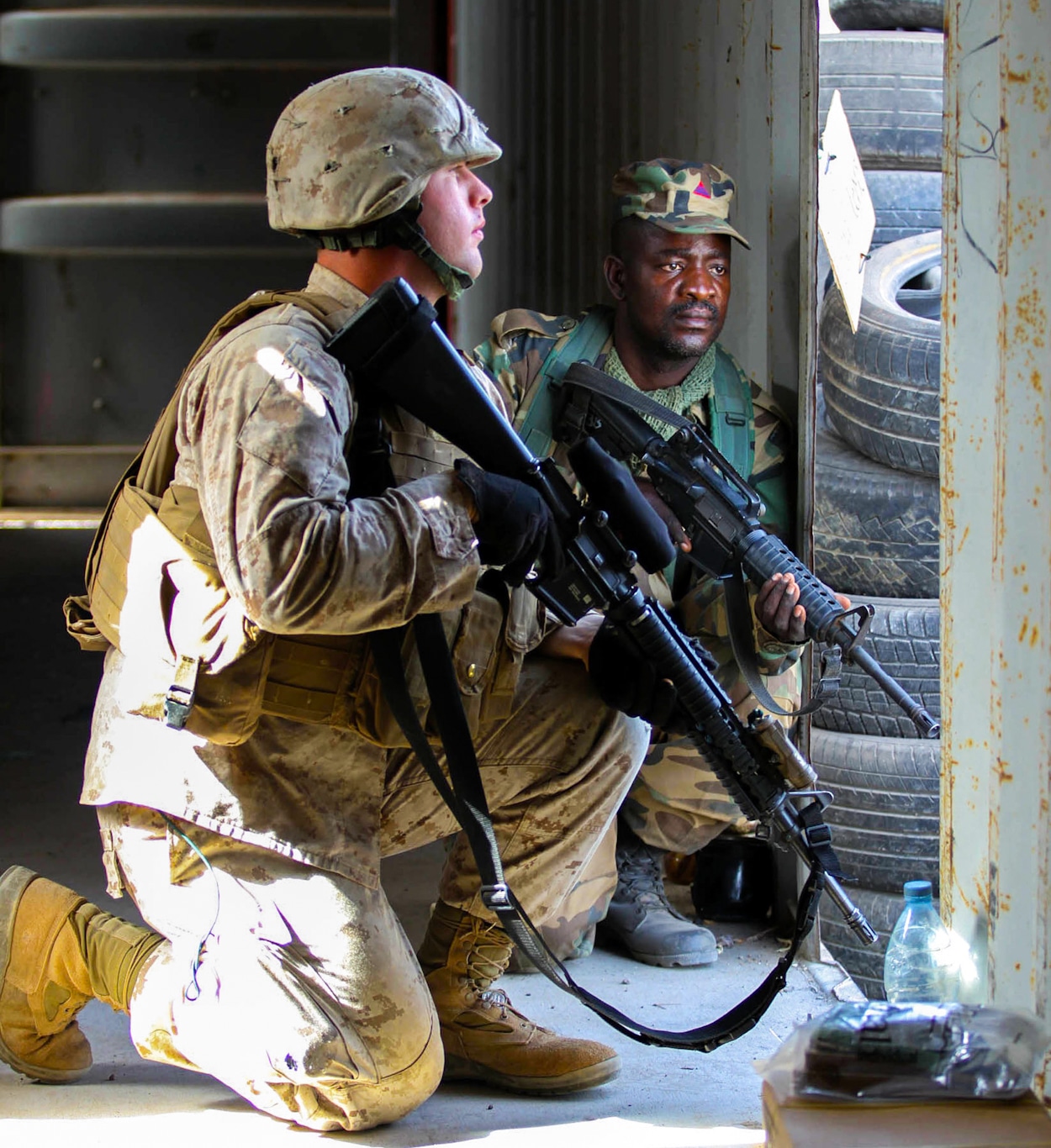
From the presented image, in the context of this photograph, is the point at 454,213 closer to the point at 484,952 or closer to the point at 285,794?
the point at 285,794

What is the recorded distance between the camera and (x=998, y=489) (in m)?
1.65

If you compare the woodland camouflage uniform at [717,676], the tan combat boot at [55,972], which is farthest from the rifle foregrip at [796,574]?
the tan combat boot at [55,972]

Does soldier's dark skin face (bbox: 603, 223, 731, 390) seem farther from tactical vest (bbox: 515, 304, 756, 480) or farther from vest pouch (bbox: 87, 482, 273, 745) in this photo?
vest pouch (bbox: 87, 482, 273, 745)

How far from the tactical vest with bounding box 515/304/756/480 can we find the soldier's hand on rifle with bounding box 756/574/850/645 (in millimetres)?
290

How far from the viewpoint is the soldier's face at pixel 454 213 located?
6.96ft

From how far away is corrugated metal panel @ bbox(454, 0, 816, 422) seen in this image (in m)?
2.94

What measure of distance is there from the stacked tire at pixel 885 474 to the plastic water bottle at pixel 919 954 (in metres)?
1.77

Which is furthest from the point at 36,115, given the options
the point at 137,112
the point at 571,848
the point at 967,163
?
the point at 967,163

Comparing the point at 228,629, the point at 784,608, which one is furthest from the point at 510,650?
the point at 784,608

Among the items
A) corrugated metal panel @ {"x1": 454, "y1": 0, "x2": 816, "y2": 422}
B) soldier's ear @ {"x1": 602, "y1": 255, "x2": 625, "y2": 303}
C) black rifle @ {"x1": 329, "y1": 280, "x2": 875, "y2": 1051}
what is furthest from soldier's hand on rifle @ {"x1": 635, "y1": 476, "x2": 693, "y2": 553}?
black rifle @ {"x1": 329, "y1": 280, "x2": 875, "y2": 1051}

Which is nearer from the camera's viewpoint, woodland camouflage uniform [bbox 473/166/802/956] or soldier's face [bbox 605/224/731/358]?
woodland camouflage uniform [bbox 473/166/802/956]

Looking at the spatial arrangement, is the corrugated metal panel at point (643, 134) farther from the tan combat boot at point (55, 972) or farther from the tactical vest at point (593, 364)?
the tan combat boot at point (55, 972)

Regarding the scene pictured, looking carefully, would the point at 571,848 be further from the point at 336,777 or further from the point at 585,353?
the point at 585,353

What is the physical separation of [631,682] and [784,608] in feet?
1.90
